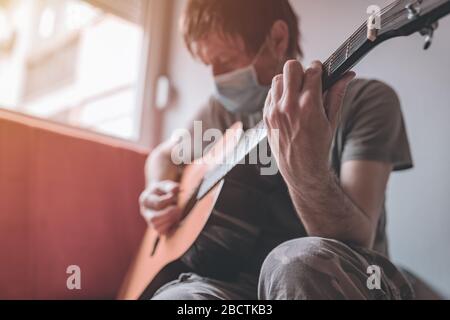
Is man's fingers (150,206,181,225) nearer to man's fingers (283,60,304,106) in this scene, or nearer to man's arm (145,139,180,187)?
man's arm (145,139,180,187)

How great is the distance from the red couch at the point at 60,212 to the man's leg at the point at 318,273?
1.54 ft

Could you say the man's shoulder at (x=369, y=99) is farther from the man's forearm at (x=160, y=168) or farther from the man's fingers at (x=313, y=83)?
the man's forearm at (x=160, y=168)

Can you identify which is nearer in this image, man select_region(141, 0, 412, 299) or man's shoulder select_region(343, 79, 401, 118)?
man select_region(141, 0, 412, 299)

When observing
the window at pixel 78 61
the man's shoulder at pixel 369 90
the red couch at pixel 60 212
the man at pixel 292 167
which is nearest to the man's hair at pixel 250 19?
the man at pixel 292 167

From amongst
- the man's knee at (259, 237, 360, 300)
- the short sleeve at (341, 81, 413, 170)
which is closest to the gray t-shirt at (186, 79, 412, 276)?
the short sleeve at (341, 81, 413, 170)

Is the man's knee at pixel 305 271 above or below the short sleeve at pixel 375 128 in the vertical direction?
below

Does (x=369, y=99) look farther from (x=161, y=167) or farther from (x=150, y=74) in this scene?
(x=150, y=74)

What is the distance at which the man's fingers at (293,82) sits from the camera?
0.53 metres

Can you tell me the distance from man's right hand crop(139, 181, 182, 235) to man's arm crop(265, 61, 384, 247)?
31cm

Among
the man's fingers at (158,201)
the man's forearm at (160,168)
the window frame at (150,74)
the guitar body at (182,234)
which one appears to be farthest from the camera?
the window frame at (150,74)

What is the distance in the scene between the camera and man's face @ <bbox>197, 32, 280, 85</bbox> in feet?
2.52
